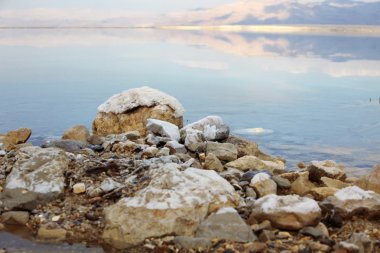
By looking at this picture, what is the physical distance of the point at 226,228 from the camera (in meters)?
5.61

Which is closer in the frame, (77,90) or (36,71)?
(77,90)

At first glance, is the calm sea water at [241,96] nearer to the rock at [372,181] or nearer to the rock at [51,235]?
the rock at [372,181]

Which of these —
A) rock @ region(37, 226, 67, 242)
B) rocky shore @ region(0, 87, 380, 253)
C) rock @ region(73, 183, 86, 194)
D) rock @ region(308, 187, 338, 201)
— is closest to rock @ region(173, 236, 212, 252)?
rocky shore @ region(0, 87, 380, 253)

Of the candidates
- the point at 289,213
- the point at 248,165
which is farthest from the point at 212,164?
the point at 289,213

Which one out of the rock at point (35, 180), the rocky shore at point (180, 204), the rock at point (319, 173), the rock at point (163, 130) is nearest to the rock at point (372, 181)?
the rocky shore at point (180, 204)

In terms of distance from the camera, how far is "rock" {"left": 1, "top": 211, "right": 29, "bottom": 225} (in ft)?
20.3

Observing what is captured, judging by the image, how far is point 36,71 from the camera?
2536cm

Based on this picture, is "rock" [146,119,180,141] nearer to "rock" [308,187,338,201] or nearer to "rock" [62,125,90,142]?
"rock" [62,125,90,142]

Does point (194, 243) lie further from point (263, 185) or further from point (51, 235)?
point (263, 185)

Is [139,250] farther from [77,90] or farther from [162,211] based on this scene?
[77,90]

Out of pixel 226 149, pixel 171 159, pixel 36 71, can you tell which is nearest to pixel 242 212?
pixel 171 159

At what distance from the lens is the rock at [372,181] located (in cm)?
740

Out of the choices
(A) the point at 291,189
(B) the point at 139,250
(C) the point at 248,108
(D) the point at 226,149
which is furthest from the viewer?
(C) the point at 248,108

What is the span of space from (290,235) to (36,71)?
21.3 m
